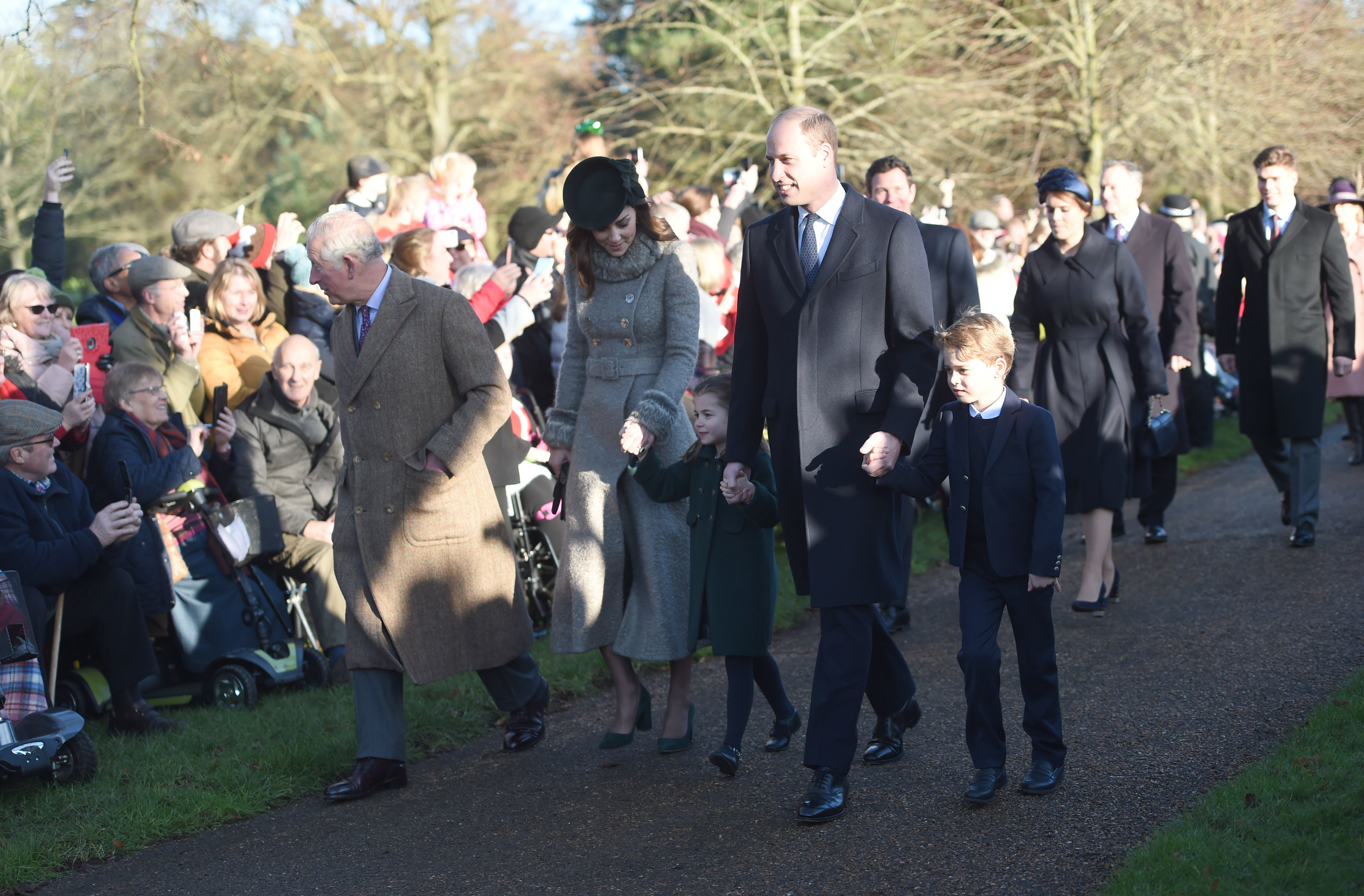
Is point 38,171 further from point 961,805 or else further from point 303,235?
point 961,805

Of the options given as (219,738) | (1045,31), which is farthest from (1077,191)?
(1045,31)

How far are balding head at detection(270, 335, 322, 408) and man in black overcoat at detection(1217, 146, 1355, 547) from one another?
5486mm

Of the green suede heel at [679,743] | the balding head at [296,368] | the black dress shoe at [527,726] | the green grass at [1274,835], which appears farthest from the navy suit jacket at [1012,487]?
the balding head at [296,368]

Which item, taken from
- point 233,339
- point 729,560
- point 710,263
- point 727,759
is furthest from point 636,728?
point 233,339

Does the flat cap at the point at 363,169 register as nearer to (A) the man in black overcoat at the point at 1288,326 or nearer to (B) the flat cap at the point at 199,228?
(B) the flat cap at the point at 199,228

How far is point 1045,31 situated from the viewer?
1880cm

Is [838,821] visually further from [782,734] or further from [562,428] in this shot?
[562,428]

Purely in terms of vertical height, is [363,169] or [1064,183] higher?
[363,169]

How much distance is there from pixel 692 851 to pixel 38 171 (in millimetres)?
20230

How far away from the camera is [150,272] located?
24.3 feet

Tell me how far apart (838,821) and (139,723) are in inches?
130

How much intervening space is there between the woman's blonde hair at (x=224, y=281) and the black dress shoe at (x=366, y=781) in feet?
11.8

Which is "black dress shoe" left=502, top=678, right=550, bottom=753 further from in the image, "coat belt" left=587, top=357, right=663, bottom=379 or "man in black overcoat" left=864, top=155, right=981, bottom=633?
"man in black overcoat" left=864, top=155, right=981, bottom=633

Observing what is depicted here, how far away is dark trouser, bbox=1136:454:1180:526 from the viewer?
27.9ft
